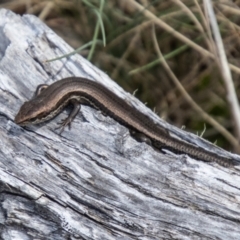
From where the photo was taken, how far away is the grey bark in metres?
3.45

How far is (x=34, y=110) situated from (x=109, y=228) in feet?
3.67

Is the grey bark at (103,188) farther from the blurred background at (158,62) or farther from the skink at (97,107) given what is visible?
the blurred background at (158,62)

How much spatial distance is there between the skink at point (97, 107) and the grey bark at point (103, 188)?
14 centimetres

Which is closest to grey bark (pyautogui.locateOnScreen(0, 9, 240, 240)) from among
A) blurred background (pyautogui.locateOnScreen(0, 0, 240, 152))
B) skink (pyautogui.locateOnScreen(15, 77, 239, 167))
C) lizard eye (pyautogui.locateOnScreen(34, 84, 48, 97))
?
skink (pyautogui.locateOnScreen(15, 77, 239, 167))

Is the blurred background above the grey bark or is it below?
above

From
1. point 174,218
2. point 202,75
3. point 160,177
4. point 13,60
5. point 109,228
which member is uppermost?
point 202,75

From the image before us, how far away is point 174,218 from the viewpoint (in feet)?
11.4

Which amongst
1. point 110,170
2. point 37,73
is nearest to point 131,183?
point 110,170

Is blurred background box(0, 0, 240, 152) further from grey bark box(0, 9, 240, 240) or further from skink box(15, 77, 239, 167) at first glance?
grey bark box(0, 9, 240, 240)

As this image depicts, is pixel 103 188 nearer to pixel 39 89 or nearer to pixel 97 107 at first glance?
pixel 97 107

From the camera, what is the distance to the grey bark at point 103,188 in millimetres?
3453

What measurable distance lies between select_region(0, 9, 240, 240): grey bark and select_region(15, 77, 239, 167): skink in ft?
0.46

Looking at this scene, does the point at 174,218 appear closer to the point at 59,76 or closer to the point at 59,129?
the point at 59,129

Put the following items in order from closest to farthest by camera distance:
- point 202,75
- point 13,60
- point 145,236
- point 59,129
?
1. point 145,236
2. point 59,129
3. point 13,60
4. point 202,75
